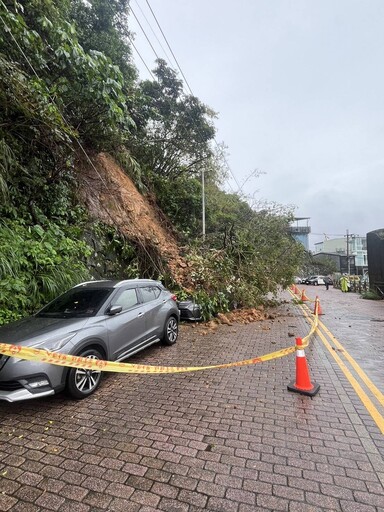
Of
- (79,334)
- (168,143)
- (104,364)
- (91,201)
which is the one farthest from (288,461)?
(168,143)

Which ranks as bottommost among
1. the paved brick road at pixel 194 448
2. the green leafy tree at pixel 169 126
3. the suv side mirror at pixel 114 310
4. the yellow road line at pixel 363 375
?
A: the yellow road line at pixel 363 375

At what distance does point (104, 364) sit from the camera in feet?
11.9

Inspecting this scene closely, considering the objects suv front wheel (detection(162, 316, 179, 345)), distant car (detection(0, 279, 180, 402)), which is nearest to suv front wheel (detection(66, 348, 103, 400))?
distant car (detection(0, 279, 180, 402))

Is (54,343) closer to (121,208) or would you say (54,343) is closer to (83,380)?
(83,380)

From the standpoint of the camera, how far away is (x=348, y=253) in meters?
58.2

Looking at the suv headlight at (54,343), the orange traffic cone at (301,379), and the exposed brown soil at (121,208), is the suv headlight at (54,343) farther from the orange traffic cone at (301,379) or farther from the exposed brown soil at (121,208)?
the exposed brown soil at (121,208)

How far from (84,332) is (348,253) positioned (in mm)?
62104

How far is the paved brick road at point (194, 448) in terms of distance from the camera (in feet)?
7.89

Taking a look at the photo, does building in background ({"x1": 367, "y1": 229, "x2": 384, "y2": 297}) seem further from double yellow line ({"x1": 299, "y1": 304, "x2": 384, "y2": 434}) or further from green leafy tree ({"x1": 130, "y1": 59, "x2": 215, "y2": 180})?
double yellow line ({"x1": 299, "y1": 304, "x2": 384, "y2": 434})

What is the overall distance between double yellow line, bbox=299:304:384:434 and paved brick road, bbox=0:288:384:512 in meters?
0.11

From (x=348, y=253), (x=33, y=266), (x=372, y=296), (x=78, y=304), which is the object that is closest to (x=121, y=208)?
(x=33, y=266)

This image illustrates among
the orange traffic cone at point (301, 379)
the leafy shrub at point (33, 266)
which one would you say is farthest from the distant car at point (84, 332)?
the orange traffic cone at point (301, 379)

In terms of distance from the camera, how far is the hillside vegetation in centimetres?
636

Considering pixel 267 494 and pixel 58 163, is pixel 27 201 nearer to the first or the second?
pixel 58 163
